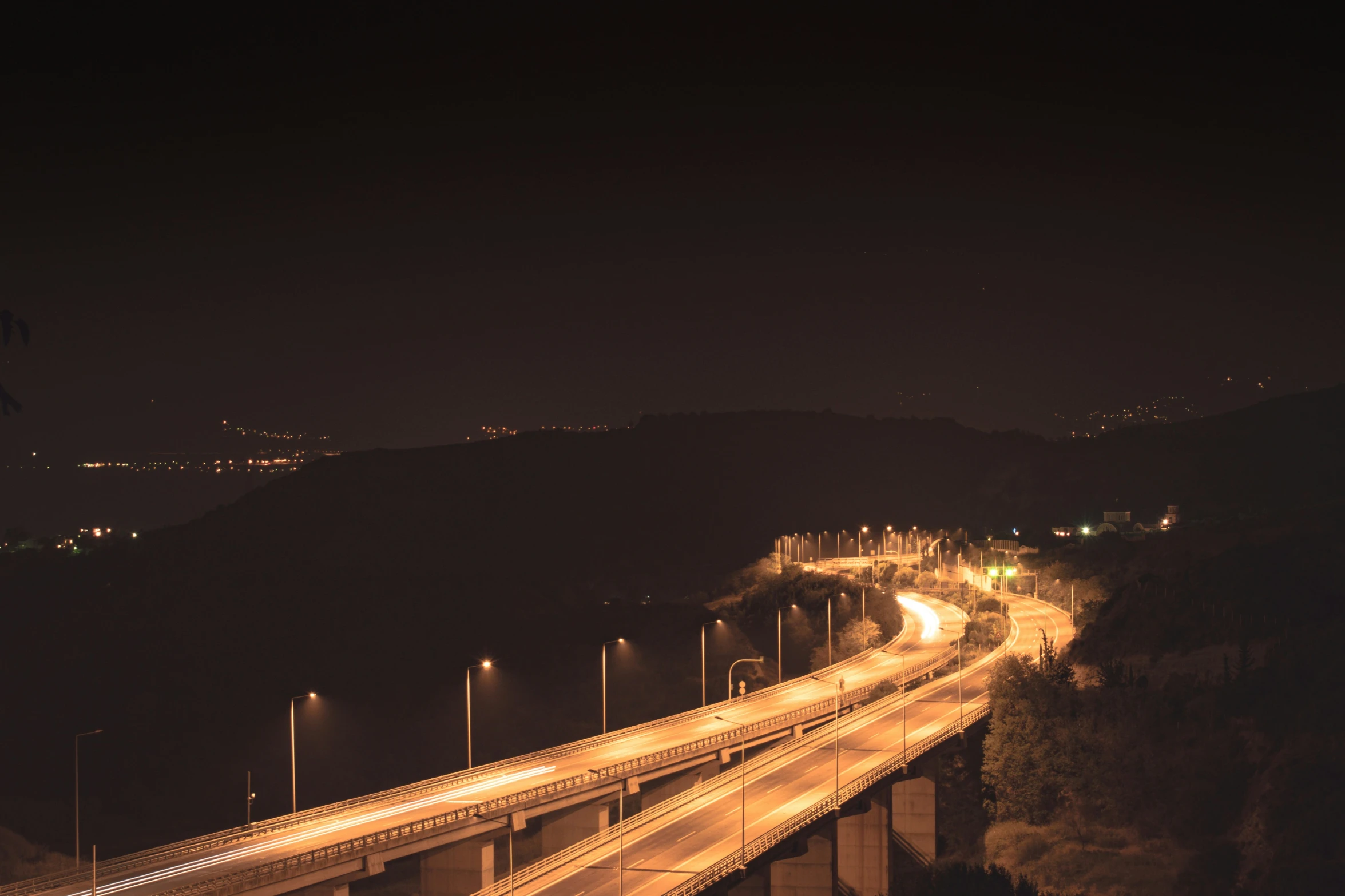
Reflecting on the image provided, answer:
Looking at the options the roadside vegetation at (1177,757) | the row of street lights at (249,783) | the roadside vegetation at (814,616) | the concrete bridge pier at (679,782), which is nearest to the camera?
the row of street lights at (249,783)

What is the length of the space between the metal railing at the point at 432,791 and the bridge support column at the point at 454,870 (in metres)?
1.35

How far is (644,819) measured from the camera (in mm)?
47281

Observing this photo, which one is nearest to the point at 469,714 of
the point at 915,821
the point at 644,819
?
the point at 644,819

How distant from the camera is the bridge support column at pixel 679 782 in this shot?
198 feet

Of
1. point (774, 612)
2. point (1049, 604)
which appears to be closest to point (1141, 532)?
point (1049, 604)

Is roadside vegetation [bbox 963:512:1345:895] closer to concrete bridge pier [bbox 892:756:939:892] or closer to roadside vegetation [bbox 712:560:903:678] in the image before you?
concrete bridge pier [bbox 892:756:939:892]

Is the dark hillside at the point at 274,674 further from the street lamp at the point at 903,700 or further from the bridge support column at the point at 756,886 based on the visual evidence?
the bridge support column at the point at 756,886

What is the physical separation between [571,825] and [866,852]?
50.6 feet

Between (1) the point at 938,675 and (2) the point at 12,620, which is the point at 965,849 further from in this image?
(2) the point at 12,620

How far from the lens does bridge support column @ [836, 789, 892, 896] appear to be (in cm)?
5709

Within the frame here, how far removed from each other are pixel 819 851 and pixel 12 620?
135 m

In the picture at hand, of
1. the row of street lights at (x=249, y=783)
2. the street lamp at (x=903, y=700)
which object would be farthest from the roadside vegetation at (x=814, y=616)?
the row of street lights at (x=249, y=783)

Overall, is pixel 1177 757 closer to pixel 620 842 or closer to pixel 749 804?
pixel 749 804

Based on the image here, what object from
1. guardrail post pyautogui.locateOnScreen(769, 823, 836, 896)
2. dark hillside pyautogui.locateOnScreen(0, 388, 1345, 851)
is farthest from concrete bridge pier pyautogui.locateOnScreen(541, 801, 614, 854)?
dark hillside pyautogui.locateOnScreen(0, 388, 1345, 851)
